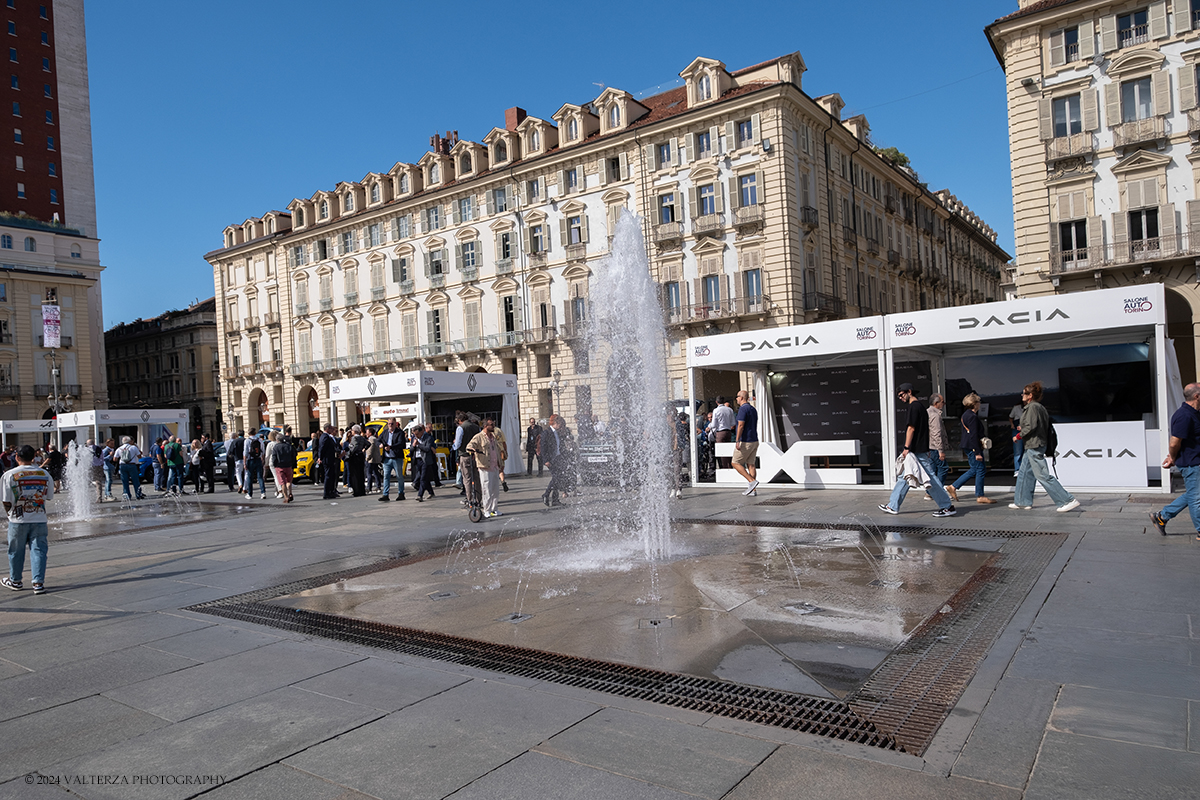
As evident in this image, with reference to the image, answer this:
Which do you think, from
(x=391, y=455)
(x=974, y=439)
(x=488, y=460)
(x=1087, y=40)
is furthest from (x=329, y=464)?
(x=1087, y=40)

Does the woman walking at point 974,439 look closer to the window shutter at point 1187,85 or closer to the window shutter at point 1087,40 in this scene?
the window shutter at point 1187,85

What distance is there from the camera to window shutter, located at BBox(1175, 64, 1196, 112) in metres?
26.9

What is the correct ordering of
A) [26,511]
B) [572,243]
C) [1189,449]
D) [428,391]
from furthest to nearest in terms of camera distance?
[572,243], [428,391], [26,511], [1189,449]

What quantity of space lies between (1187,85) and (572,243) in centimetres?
2617

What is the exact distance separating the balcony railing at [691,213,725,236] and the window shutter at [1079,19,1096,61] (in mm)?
14905

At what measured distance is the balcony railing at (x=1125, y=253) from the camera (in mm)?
27203

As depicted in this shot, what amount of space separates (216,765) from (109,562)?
8.48m

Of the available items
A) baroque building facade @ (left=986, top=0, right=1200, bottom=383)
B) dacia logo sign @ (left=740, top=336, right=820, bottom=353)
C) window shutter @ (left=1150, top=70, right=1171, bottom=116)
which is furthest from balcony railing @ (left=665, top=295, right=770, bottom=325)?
dacia logo sign @ (left=740, top=336, right=820, bottom=353)

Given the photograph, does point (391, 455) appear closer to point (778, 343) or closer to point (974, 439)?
point (778, 343)

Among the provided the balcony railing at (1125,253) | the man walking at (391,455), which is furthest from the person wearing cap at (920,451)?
the balcony railing at (1125,253)

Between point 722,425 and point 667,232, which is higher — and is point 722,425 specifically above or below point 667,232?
below

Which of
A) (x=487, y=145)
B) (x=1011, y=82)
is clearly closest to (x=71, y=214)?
(x=487, y=145)

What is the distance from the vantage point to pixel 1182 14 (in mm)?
26906

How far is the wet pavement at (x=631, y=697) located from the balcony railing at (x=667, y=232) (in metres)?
30.9
